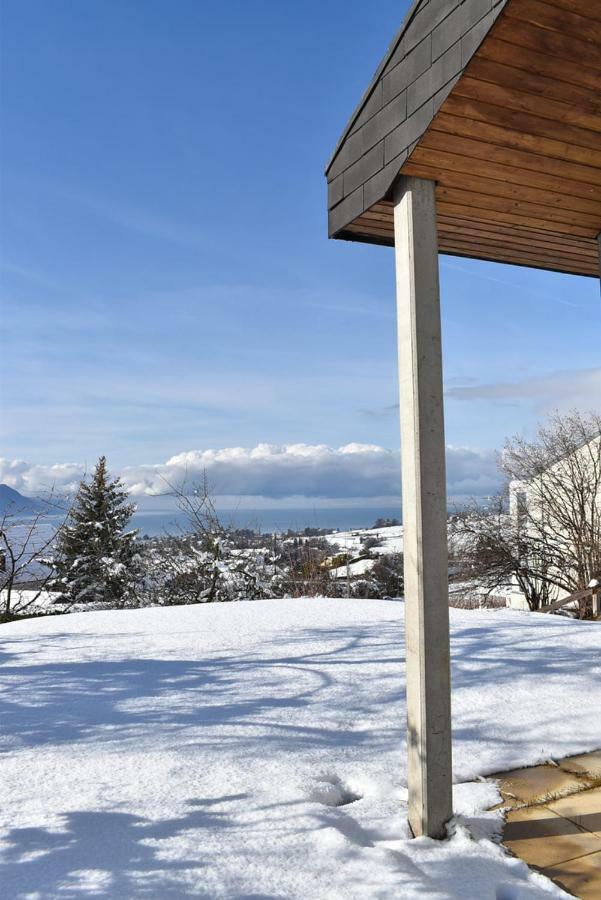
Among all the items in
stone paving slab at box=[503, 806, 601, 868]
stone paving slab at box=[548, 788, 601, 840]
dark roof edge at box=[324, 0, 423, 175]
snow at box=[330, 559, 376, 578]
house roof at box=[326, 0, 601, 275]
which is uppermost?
dark roof edge at box=[324, 0, 423, 175]

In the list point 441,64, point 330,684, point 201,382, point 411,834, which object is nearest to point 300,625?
point 330,684

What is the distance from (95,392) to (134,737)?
1969 centimetres

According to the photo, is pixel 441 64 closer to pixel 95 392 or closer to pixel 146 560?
pixel 146 560

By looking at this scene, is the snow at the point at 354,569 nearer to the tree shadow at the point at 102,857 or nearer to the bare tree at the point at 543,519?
the bare tree at the point at 543,519

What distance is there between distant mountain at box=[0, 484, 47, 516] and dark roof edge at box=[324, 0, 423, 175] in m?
7.75

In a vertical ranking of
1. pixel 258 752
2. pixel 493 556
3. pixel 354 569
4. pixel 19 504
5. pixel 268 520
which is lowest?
pixel 258 752

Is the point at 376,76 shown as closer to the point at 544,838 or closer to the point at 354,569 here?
the point at 544,838

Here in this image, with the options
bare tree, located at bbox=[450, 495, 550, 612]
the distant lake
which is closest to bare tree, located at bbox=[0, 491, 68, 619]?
the distant lake

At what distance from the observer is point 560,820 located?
2320 mm

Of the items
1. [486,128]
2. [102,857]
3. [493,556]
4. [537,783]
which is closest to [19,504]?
[102,857]

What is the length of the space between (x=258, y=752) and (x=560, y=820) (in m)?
1.35

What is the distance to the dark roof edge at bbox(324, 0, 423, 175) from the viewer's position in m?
2.14

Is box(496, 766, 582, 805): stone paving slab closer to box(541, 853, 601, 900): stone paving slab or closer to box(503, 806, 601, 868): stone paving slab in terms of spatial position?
box(503, 806, 601, 868): stone paving slab

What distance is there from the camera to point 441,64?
190 centimetres
